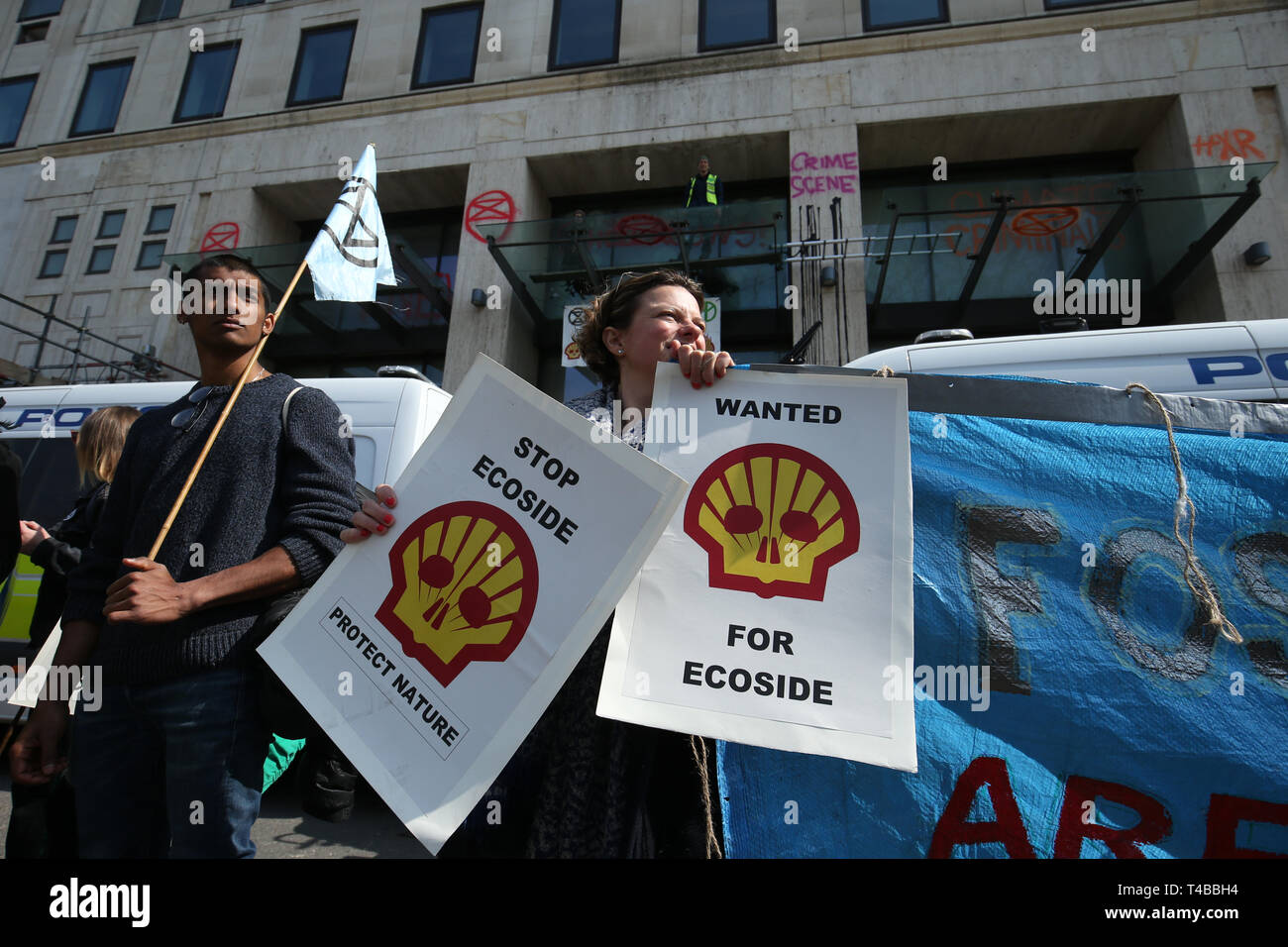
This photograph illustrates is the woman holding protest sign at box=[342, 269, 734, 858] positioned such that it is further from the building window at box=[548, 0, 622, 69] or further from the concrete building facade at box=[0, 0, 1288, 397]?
the building window at box=[548, 0, 622, 69]

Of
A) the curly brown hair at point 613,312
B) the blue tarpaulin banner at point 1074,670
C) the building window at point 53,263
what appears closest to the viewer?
the blue tarpaulin banner at point 1074,670

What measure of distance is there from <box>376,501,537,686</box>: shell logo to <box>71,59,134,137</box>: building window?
18031 mm

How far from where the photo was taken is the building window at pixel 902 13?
10766mm

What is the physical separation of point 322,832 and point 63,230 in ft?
49.8

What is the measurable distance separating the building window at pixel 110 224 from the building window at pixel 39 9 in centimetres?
687

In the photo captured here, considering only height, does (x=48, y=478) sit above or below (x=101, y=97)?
below

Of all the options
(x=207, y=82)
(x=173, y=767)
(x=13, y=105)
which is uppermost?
(x=13, y=105)

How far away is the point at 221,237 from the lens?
12242 mm

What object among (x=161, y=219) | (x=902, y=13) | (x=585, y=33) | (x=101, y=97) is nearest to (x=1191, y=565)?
(x=902, y=13)

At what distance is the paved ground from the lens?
3566mm

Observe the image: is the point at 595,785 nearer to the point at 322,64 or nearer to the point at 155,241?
the point at 155,241

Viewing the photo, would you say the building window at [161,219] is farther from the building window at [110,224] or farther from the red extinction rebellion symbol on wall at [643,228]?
→ the red extinction rebellion symbol on wall at [643,228]

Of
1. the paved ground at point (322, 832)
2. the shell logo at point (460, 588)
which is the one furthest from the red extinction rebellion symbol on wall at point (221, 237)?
the shell logo at point (460, 588)
